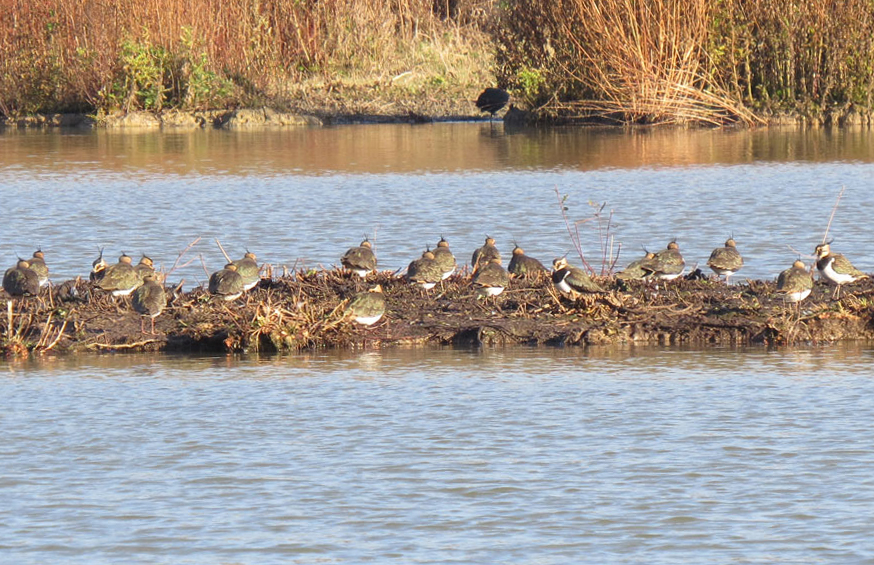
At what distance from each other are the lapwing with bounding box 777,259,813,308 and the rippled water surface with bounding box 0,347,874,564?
24.4 inches

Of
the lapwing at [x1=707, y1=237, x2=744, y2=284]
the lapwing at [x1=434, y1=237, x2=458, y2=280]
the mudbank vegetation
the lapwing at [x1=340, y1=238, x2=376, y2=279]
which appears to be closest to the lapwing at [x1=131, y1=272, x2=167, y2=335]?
the lapwing at [x1=340, y1=238, x2=376, y2=279]

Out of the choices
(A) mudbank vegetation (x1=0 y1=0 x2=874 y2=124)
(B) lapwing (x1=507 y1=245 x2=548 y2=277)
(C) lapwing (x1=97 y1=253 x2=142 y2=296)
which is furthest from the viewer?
(A) mudbank vegetation (x1=0 y1=0 x2=874 y2=124)

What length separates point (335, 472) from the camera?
7.54 meters

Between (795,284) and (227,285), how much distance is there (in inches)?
166

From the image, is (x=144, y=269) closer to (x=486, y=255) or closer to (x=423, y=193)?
(x=486, y=255)

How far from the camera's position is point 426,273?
11.5 m

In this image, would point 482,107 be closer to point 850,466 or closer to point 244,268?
point 244,268

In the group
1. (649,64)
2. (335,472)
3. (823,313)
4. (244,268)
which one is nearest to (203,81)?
(649,64)

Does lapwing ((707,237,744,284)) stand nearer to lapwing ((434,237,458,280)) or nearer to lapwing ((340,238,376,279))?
lapwing ((434,237,458,280))

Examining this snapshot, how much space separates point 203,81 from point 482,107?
6.70 m

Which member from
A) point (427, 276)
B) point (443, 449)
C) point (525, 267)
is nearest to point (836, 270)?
point (525, 267)

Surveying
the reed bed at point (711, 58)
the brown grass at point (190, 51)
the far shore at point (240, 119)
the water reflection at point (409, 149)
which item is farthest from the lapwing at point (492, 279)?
the brown grass at point (190, 51)

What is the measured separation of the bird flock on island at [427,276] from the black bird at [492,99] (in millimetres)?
22903

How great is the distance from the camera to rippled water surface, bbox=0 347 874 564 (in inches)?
255
